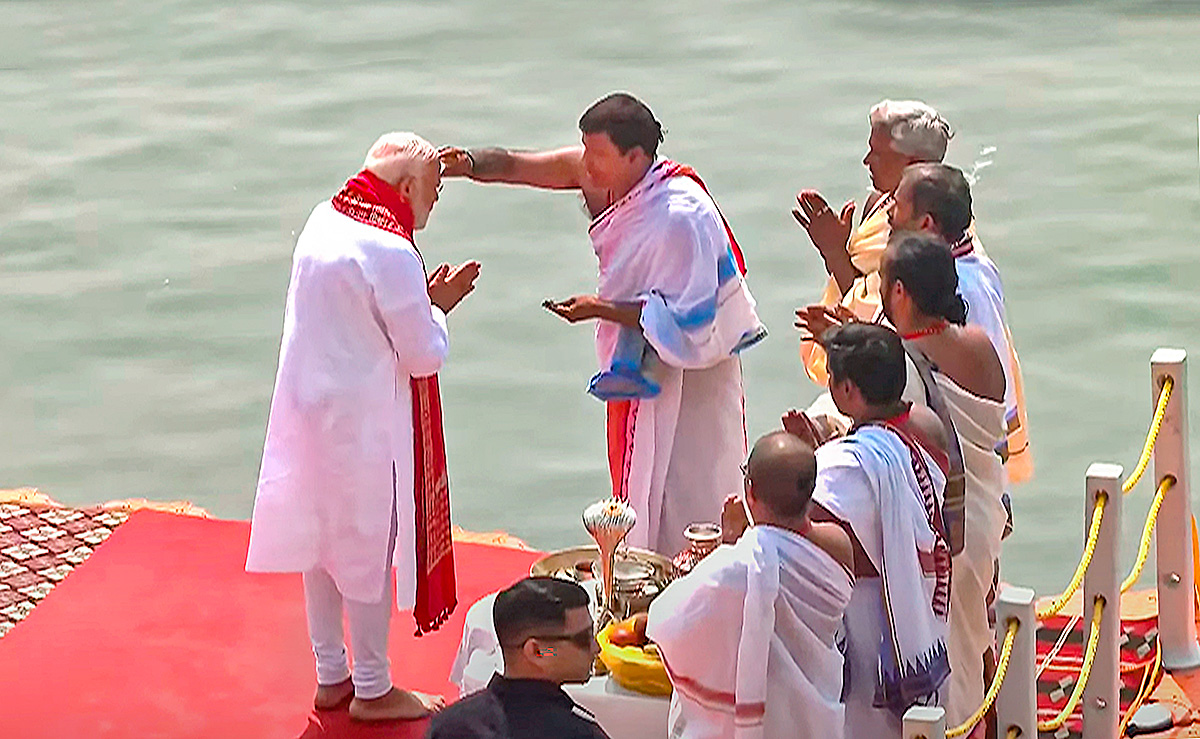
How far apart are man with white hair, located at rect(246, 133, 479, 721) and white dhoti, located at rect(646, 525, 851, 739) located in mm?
1312

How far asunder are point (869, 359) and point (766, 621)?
2.12ft

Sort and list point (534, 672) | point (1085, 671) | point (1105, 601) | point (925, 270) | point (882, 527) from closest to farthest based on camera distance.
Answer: point (534, 672) → point (882, 527) → point (925, 270) → point (1085, 671) → point (1105, 601)

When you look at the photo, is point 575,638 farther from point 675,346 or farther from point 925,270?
point 675,346

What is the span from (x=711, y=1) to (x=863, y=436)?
37.9 feet

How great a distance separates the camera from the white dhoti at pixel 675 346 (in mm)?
Result: 5648

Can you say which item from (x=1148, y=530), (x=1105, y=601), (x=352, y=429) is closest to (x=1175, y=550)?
(x=1148, y=530)

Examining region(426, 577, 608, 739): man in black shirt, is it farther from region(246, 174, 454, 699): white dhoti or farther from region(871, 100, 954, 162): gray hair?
region(871, 100, 954, 162): gray hair

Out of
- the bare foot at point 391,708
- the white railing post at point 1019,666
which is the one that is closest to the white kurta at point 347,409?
the bare foot at point 391,708

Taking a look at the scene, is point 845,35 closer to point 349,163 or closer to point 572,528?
point 349,163

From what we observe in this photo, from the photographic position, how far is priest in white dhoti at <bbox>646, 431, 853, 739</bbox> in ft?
13.6

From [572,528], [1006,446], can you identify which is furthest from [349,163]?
[1006,446]

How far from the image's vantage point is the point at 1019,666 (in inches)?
179

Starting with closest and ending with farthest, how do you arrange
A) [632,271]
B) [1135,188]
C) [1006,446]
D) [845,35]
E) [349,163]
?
[1006,446] < [632,271] < [1135,188] < [349,163] < [845,35]

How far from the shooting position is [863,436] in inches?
172
